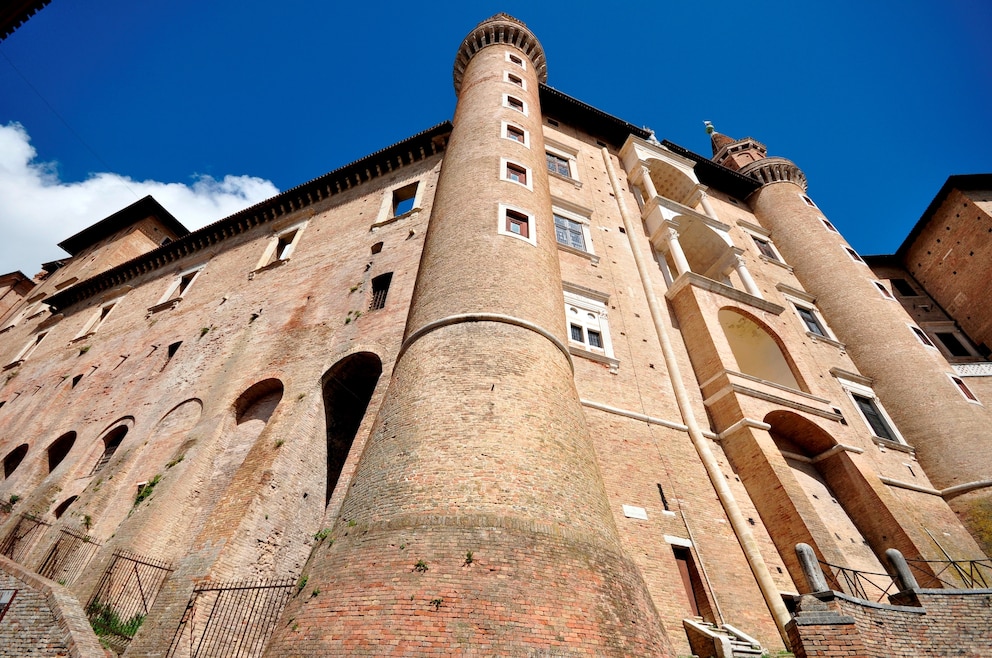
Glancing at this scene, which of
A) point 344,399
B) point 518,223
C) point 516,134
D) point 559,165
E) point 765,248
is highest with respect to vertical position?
point 559,165

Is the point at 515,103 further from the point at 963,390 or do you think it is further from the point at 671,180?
the point at 963,390

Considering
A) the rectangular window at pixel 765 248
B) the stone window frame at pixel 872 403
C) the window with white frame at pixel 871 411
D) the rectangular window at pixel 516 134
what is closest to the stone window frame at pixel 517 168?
the rectangular window at pixel 516 134

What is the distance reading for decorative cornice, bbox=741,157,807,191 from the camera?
25.2 metres

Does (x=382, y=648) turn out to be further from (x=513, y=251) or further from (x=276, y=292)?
(x=276, y=292)

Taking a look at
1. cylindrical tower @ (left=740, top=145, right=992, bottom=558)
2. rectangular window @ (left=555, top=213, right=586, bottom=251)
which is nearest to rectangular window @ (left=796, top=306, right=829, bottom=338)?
cylindrical tower @ (left=740, top=145, right=992, bottom=558)

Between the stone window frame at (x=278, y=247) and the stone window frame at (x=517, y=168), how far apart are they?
8745 millimetres

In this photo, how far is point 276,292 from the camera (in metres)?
16.6

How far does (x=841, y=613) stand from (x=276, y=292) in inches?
633

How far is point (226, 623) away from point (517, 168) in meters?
12.5

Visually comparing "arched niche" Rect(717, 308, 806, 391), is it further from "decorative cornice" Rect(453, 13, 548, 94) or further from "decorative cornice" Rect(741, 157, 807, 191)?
"decorative cornice" Rect(453, 13, 548, 94)

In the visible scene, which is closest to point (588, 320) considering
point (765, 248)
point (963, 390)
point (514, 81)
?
point (514, 81)

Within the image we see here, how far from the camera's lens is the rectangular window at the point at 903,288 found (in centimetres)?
2531

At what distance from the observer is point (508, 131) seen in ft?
53.8

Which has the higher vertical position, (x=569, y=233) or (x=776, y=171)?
(x=776, y=171)
